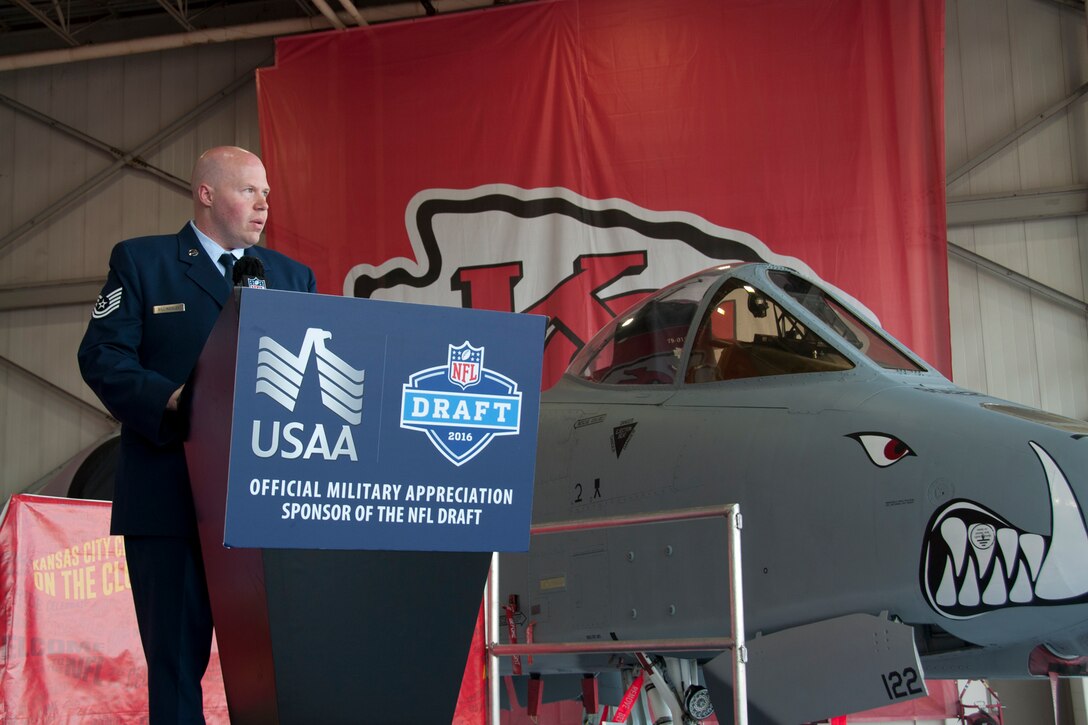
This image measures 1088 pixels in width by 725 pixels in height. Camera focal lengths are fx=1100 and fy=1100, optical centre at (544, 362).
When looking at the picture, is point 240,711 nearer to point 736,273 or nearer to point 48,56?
point 736,273

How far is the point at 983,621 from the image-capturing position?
10.8 ft

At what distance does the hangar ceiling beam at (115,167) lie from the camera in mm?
13898

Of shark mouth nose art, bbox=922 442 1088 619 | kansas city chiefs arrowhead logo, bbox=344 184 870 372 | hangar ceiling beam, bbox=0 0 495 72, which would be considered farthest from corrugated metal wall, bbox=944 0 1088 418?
shark mouth nose art, bbox=922 442 1088 619

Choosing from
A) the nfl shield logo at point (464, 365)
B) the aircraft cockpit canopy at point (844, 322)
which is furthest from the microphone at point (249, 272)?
the aircraft cockpit canopy at point (844, 322)

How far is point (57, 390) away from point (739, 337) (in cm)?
1160

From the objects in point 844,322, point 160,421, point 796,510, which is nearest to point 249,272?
point 160,421

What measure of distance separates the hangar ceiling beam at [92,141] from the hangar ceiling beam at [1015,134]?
30.2ft

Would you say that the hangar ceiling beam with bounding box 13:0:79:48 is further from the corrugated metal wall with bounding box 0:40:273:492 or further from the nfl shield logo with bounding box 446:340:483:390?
the nfl shield logo with bounding box 446:340:483:390

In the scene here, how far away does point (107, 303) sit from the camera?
2.40m

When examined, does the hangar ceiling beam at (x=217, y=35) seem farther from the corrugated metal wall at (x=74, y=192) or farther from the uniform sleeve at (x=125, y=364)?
the uniform sleeve at (x=125, y=364)

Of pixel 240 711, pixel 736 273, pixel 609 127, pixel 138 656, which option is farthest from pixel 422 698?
pixel 609 127

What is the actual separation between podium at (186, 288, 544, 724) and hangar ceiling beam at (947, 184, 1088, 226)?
1113 cm

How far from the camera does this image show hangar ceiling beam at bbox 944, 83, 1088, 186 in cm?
1170

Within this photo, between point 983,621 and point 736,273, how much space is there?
1.76m
